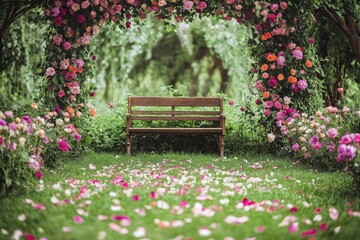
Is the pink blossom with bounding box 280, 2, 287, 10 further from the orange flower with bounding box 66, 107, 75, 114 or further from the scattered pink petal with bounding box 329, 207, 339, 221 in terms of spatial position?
the scattered pink petal with bounding box 329, 207, 339, 221

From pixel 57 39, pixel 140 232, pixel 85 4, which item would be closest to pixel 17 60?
pixel 57 39

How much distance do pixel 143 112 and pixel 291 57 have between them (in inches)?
84.7

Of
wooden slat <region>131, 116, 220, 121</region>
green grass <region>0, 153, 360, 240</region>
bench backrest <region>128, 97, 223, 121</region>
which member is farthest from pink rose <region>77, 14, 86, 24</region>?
green grass <region>0, 153, 360, 240</region>

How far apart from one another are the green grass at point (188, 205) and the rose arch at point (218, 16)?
149cm

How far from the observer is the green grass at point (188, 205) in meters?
2.95

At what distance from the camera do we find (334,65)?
30.1 ft

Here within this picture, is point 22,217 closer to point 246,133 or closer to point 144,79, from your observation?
point 246,133

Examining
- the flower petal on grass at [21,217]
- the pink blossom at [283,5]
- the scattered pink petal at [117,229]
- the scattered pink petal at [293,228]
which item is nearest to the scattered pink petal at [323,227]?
the scattered pink petal at [293,228]

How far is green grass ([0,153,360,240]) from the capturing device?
295cm

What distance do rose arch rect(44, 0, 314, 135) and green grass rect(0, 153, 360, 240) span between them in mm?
1494

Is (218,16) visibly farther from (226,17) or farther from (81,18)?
(81,18)

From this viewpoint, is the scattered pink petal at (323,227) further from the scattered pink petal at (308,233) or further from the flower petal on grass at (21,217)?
the flower petal on grass at (21,217)

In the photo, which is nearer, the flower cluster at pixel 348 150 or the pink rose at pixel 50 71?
the flower cluster at pixel 348 150

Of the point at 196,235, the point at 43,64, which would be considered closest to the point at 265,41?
the point at 43,64
